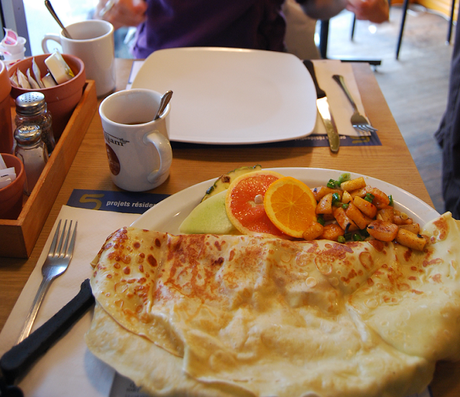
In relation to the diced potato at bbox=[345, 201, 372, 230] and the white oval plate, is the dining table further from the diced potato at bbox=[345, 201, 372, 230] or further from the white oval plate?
the diced potato at bbox=[345, 201, 372, 230]

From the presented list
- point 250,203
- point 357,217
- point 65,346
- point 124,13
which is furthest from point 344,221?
point 124,13

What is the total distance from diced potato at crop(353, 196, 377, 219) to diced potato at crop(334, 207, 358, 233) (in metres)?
0.04

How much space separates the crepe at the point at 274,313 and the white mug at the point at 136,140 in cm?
25

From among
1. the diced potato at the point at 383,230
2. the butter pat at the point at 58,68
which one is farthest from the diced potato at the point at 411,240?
the butter pat at the point at 58,68

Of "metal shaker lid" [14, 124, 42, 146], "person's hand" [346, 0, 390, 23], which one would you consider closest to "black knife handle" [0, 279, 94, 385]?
"metal shaker lid" [14, 124, 42, 146]

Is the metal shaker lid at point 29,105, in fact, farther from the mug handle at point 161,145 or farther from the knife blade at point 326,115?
the knife blade at point 326,115

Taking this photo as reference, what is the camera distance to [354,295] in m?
0.80

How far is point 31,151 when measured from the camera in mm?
1004

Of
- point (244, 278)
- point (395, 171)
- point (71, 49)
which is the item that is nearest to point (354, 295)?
point (244, 278)

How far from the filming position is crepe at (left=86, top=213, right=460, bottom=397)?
0.64 metres

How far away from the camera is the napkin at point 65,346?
2.23ft

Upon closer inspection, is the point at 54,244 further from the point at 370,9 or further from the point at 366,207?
the point at 370,9

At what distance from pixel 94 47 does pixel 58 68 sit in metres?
0.23

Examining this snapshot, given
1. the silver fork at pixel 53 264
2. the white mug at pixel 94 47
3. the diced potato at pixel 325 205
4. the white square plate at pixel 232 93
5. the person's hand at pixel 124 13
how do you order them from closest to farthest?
1. the silver fork at pixel 53 264
2. the diced potato at pixel 325 205
3. the white square plate at pixel 232 93
4. the white mug at pixel 94 47
5. the person's hand at pixel 124 13
